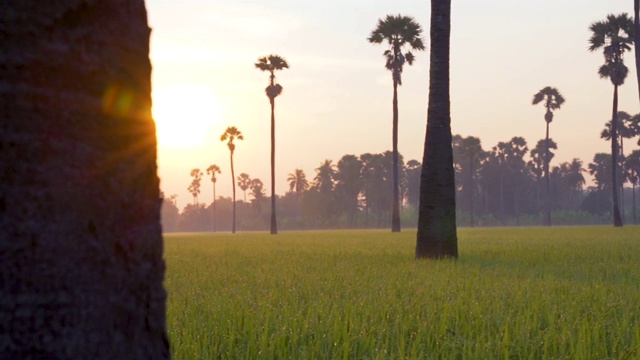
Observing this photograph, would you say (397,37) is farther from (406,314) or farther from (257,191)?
(257,191)

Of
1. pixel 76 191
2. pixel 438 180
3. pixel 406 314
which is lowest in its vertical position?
pixel 406 314

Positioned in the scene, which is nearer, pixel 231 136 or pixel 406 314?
pixel 406 314

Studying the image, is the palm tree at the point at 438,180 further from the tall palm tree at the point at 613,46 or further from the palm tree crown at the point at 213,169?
the palm tree crown at the point at 213,169

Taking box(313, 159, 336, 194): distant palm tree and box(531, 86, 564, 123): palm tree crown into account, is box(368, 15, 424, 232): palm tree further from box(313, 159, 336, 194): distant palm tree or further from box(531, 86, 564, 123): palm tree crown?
box(313, 159, 336, 194): distant palm tree

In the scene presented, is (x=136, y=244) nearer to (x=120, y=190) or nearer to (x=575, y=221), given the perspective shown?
(x=120, y=190)

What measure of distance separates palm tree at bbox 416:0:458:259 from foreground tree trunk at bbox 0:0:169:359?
12.9 meters

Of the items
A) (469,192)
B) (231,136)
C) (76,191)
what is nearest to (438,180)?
(76,191)

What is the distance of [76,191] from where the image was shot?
186cm

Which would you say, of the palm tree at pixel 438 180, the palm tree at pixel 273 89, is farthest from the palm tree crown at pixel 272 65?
the palm tree at pixel 438 180

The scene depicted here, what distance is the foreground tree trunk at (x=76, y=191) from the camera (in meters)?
1.77

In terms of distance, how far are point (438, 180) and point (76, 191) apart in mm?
13225

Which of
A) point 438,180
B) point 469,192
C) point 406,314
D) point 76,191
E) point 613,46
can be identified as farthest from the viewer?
point 469,192

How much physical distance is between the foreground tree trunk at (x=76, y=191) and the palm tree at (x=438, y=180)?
12.9 metres

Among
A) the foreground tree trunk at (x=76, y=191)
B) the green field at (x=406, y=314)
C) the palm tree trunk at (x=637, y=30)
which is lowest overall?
the green field at (x=406, y=314)
